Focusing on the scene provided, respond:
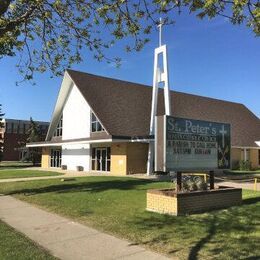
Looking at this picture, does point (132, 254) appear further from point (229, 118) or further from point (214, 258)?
point (229, 118)

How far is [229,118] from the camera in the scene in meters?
45.6

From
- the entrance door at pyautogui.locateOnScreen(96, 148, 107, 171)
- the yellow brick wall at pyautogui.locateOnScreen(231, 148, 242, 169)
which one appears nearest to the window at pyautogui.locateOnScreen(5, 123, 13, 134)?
the entrance door at pyautogui.locateOnScreen(96, 148, 107, 171)

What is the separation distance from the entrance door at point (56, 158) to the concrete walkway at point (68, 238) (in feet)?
102

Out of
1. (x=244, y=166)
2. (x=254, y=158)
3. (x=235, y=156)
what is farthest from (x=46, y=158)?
(x=254, y=158)

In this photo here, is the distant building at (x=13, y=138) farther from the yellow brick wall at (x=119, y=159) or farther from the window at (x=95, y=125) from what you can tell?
the yellow brick wall at (x=119, y=159)

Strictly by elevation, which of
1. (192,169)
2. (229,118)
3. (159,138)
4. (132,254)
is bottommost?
(132,254)

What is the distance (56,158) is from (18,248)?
1445 inches

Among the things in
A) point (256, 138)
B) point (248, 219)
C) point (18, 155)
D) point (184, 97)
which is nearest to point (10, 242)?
point (248, 219)

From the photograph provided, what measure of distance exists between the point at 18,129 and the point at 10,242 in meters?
76.5

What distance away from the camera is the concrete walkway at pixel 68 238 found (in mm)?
7719

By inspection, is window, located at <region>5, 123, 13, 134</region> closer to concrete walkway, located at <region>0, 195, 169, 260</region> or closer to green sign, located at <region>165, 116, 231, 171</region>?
concrete walkway, located at <region>0, 195, 169, 260</region>

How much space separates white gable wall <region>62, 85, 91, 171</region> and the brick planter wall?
2474 cm

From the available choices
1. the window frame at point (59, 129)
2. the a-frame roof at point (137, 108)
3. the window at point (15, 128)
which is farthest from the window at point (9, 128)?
the a-frame roof at point (137, 108)

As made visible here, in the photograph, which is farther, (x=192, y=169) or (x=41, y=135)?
(x=41, y=135)
